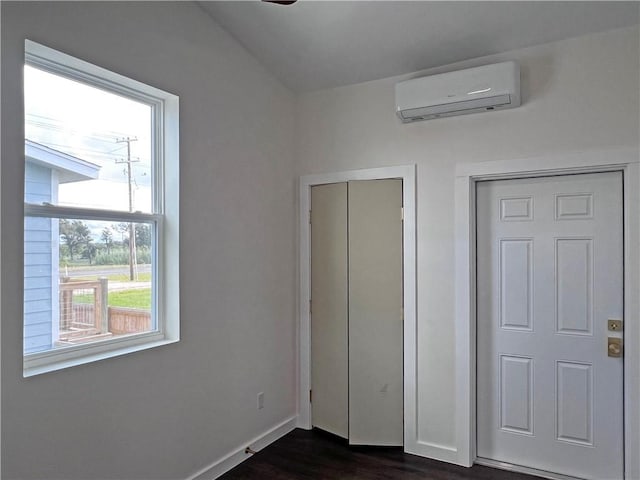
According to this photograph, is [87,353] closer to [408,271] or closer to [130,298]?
[130,298]

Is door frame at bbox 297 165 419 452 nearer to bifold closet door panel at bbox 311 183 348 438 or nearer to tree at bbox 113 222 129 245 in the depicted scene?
bifold closet door panel at bbox 311 183 348 438

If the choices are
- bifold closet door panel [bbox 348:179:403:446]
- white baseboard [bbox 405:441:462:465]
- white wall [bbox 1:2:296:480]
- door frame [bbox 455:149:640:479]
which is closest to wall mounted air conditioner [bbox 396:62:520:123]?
door frame [bbox 455:149:640:479]

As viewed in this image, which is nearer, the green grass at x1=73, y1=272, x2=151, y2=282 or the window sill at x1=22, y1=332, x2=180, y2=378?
the window sill at x1=22, y1=332, x2=180, y2=378

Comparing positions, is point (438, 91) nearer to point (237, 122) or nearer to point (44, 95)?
point (237, 122)

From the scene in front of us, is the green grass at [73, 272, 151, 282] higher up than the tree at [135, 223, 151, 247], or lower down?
lower down

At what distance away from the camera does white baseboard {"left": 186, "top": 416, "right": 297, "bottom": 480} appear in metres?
2.68

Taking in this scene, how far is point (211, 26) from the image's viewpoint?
2791mm

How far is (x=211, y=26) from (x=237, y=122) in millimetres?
615

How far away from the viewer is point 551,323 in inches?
110

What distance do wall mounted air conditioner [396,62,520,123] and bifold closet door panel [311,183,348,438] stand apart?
31.8 inches

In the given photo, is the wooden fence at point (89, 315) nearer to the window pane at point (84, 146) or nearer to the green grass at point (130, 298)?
the green grass at point (130, 298)

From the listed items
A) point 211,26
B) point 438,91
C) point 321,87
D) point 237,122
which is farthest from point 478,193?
point 211,26

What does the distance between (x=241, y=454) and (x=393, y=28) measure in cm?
298

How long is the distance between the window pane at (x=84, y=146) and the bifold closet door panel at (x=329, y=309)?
1.39 m
